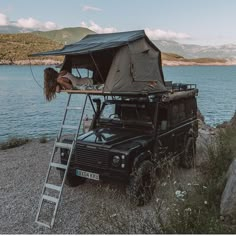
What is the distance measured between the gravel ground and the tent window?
229 centimetres

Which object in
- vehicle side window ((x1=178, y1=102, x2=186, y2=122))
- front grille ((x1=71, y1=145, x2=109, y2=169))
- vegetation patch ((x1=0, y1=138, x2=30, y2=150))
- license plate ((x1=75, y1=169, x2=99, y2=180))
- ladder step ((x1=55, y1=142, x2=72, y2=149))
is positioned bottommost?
vegetation patch ((x1=0, y1=138, x2=30, y2=150))

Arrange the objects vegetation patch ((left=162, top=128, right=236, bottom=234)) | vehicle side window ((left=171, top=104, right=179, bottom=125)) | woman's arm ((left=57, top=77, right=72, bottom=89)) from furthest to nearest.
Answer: vehicle side window ((left=171, top=104, right=179, bottom=125)) → woman's arm ((left=57, top=77, right=72, bottom=89)) → vegetation patch ((left=162, top=128, right=236, bottom=234))

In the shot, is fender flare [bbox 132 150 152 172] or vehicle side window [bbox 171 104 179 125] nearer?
fender flare [bbox 132 150 152 172]

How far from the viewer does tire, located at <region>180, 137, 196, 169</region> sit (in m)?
8.64

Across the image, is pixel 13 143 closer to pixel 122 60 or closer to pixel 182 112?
pixel 182 112

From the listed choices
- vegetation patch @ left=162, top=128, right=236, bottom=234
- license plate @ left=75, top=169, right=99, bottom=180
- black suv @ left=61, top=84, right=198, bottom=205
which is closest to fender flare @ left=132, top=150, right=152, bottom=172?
black suv @ left=61, top=84, right=198, bottom=205

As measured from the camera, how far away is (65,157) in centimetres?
701

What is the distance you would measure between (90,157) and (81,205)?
981mm

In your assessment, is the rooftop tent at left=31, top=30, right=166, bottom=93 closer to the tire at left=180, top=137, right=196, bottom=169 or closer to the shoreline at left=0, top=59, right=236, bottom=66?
the tire at left=180, top=137, right=196, bottom=169

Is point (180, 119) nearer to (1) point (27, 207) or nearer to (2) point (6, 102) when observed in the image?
(1) point (27, 207)

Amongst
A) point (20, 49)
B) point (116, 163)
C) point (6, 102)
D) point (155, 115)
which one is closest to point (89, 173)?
point (116, 163)

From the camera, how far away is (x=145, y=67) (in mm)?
7465

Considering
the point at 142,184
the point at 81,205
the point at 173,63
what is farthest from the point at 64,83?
the point at 173,63

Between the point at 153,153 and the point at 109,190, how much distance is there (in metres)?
1.25
